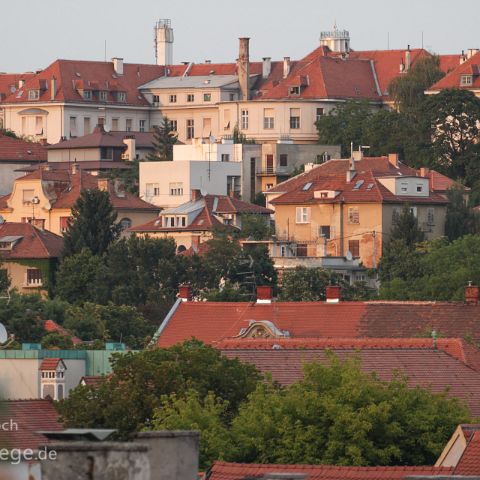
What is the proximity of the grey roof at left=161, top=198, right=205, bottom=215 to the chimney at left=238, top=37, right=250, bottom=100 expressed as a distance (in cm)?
3227

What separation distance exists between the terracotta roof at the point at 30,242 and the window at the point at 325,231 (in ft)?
37.6

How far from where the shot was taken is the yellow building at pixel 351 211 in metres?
106

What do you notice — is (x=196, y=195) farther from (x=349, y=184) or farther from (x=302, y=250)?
(x=302, y=250)

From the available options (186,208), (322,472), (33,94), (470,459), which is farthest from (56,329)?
(33,94)

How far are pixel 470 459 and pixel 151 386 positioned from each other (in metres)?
11.7

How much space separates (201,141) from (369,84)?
74.3 ft

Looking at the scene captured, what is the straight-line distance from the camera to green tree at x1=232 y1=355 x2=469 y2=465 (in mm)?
28594

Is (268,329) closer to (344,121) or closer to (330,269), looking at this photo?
(330,269)

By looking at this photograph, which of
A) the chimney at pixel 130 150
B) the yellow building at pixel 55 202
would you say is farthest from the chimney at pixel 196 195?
the chimney at pixel 130 150

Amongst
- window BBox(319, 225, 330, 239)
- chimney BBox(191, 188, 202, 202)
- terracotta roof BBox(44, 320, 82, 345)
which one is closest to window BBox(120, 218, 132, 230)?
chimney BBox(191, 188, 202, 202)

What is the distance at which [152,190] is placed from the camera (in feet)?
401

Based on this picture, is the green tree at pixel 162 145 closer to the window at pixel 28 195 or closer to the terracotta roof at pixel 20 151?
the terracotta roof at pixel 20 151

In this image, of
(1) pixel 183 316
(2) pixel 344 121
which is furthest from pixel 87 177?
(1) pixel 183 316

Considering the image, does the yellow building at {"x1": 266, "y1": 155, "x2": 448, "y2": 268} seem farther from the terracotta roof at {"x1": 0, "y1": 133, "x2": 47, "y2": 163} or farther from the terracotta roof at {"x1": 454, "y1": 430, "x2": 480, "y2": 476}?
the terracotta roof at {"x1": 454, "y1": 430, "x2": 480, "y2": 476}
